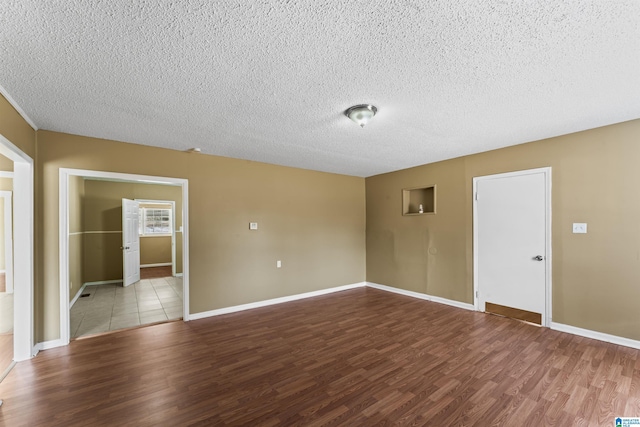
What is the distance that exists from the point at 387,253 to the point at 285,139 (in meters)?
3.30

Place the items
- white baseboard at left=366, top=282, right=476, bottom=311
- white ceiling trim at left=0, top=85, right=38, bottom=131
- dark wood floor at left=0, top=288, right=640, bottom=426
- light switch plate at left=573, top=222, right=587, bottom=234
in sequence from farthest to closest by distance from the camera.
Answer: white baseboard at left=366, top=282, right=476, bottom=311 < light switch plate at left=573, top=222, right=587, bottom=234 < white ceiling trim at left=0, top=85, right=38, bottom=131 < dark wood floor at left=0, top=288, right=640, bottom=426

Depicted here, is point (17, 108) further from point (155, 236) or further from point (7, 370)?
point (155, 236)

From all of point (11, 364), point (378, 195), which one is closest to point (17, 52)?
point (11, 364)

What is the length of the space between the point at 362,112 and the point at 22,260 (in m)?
3.67

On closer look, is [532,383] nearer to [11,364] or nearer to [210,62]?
[210,62]

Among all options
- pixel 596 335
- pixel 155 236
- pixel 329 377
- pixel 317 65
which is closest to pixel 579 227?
pixel 596 335

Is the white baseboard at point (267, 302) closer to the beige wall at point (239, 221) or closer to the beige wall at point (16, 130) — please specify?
the beige wall at point (239, 221)

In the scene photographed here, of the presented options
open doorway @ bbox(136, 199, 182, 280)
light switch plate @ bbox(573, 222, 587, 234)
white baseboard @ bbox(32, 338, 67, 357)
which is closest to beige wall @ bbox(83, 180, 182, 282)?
open doorway @ bbox(136, 199, 182, 280)

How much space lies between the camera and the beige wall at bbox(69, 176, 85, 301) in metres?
4.84

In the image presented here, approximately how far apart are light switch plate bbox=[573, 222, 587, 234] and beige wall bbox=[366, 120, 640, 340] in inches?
1.7

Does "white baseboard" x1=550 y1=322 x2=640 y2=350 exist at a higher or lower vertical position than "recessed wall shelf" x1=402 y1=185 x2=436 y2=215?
lower

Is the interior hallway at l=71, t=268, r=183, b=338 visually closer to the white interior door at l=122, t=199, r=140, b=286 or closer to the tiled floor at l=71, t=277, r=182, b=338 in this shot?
the tiled floor at l=71, t=277, r=182, b=338

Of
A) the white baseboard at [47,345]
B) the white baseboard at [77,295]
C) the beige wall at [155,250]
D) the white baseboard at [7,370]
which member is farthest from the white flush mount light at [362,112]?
the beige wall at [155,250]

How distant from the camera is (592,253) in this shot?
319 cm
